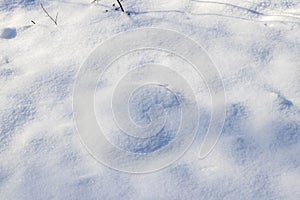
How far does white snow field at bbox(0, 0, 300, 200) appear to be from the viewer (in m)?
1.48

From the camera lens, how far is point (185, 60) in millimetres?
1787

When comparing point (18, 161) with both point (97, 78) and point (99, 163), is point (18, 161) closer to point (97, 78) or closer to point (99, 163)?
point (99, 163)

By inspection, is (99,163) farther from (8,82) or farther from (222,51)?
(222,51)

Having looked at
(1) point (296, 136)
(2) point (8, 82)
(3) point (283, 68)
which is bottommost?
(1) point (296, 136)

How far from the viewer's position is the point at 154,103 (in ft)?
5.45

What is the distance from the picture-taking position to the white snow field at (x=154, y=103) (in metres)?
1.48

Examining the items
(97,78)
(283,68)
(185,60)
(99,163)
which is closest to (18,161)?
(99,163)

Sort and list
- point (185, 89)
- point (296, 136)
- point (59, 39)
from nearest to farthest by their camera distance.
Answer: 1. point (296, 136)
2. point (185, 89)
3. point (59, 39)

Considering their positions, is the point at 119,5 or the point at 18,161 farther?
the point at 119,5

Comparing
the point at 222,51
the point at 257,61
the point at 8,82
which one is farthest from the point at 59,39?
the point at 257,61

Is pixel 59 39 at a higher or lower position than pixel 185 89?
higher

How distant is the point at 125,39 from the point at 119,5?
0.26 meters

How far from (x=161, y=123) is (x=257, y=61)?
0.51 m

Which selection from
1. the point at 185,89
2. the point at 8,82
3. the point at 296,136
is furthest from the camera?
the point at 8,82
